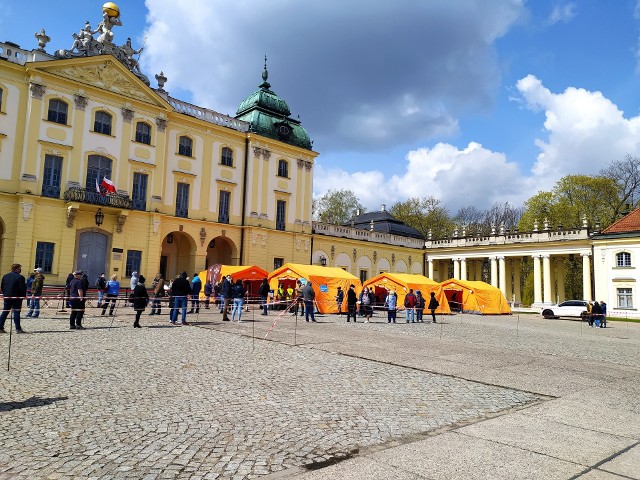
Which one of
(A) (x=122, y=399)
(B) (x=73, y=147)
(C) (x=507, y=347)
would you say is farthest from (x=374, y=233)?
(A) (x=122, y=399)

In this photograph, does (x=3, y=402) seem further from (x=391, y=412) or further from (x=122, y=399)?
(x=391, y=412)

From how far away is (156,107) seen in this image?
30.8m

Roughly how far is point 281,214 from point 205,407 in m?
32.0

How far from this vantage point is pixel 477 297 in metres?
34.6

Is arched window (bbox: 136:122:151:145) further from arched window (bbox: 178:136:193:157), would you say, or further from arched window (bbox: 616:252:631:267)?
arched window (bbox: 616:252:631:267)

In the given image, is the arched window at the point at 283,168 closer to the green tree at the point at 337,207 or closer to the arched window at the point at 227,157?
the arched window at the point at 227,157

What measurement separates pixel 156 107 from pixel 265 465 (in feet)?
99.0

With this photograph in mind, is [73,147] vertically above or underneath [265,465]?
above

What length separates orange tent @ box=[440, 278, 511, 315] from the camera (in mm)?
34594

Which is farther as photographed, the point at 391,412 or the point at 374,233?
the point at 374,233

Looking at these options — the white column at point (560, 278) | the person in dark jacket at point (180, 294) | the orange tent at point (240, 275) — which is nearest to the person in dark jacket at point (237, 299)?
the person in dark jacket at point (180, 294)

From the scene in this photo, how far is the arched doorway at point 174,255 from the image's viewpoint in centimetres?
→ 3391

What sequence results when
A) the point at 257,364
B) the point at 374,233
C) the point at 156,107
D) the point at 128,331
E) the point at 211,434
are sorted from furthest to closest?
the point at 374,233 < the point at 156,107 < the point at 128,331 < the point at 257,364 < the point at 211,434

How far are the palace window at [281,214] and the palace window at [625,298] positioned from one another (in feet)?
91.1
